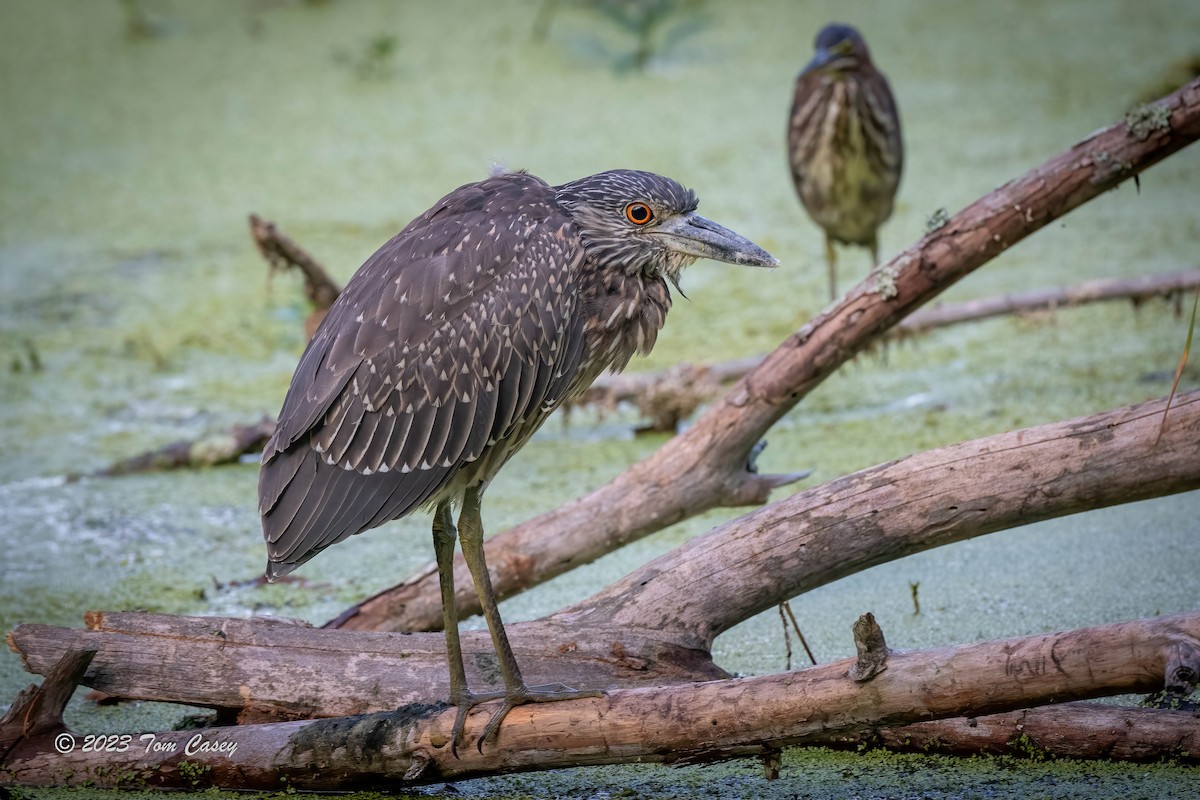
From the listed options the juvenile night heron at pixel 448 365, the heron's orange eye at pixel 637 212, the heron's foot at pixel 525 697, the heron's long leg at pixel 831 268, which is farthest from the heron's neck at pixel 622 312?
the heron's long leg at pixel 831 268

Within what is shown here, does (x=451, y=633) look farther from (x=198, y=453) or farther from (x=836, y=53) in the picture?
(x=836, y=53)

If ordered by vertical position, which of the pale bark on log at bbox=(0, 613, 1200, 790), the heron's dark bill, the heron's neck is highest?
the heron's dark bill

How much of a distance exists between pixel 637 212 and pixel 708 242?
6.7 inches

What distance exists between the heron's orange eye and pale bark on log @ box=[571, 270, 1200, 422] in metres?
2.03

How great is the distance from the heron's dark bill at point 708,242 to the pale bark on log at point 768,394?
0.64 metres

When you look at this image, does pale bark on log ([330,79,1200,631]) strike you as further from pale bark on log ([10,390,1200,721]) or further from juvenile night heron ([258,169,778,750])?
juvenile night heron ([258,169,778,750])

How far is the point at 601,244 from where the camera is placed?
110 inches

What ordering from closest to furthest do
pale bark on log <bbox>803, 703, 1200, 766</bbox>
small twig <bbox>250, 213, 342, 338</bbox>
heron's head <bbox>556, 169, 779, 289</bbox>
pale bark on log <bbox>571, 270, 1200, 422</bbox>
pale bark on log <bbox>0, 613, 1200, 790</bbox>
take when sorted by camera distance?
1. pale bark on log <bbox>0, 613, 1200, 790</bbox>
2. pale bark on log <bbox>803, 703, 1200, 766</bbox>
3. heron's head <bbox>556, 169, 779, 289</bbox>
4. small twig <bbox>250, 213, 342, 338</bbox>
5. pale bark on log <bbox>571, 270, 1200, 422</bbox>

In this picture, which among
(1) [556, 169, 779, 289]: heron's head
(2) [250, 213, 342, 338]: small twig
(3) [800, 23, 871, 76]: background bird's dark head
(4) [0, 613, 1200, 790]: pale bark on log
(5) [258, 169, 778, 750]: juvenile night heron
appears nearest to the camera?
(4) [0, 613, 1200, 790]: pale bark on log

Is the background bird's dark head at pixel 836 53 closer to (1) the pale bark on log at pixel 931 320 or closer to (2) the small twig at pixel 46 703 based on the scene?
(1) the pale bark on log at pixel 931 320

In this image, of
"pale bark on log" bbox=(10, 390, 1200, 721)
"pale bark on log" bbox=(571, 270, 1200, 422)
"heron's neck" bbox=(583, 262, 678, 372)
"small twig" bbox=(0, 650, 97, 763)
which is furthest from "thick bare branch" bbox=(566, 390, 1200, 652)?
"pale bark on log" bbox=(571, 270, 1200, 422)

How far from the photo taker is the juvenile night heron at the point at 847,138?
588cm

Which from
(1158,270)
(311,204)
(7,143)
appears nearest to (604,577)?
(1158,270)

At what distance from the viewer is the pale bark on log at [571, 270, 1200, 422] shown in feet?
15.9
